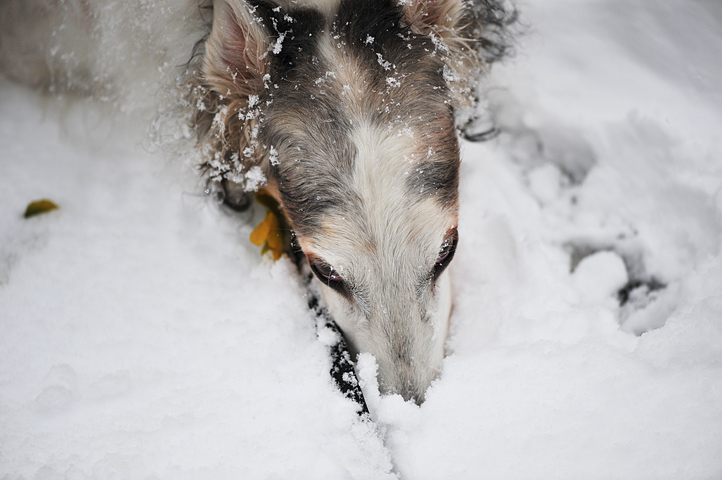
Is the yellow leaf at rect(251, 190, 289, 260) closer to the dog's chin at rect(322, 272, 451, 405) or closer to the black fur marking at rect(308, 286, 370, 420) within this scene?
the black fur marking at rect(308, 286, 370, 420)

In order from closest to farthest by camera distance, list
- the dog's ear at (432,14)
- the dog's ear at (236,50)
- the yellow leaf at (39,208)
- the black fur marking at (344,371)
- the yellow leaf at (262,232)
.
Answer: the dog's ear at (236,50), the dog's ear at (432,14), the black fur marking at (344,371), the yellow leaf at (262,232), the yellow leaf at (39,208)

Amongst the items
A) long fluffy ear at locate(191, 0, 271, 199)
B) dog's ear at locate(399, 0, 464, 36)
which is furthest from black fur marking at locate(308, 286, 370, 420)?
dog's ear at locate(399, 0, 464, 36)

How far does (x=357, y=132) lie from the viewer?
231 cm

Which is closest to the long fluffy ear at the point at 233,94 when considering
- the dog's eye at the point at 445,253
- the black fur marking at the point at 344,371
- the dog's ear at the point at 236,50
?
the dog's ear at the point at 236,50

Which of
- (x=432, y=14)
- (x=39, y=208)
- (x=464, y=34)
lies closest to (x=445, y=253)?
(x=432, y=14)

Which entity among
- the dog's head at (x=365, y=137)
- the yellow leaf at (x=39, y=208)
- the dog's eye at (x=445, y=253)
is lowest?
the yellow leaf at (x=39, y=208)

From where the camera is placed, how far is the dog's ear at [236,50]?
2.28 metres

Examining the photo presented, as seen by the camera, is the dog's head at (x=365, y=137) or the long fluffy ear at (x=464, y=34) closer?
the dog's head at (x=365, y=137)

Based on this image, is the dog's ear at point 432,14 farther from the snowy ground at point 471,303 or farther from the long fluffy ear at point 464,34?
the snowy ground at point 471,303

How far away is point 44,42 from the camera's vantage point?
10.7 feet

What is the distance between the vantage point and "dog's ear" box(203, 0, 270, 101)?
2.28 metres

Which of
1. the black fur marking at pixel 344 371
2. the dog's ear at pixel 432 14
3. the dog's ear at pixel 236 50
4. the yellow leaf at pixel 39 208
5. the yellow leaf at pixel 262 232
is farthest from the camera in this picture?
the yellow leaf at pixel 39 208

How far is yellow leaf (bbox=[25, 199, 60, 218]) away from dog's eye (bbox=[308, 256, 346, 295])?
2.04 metres

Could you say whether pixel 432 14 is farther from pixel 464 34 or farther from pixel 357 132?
pixel 357 132
